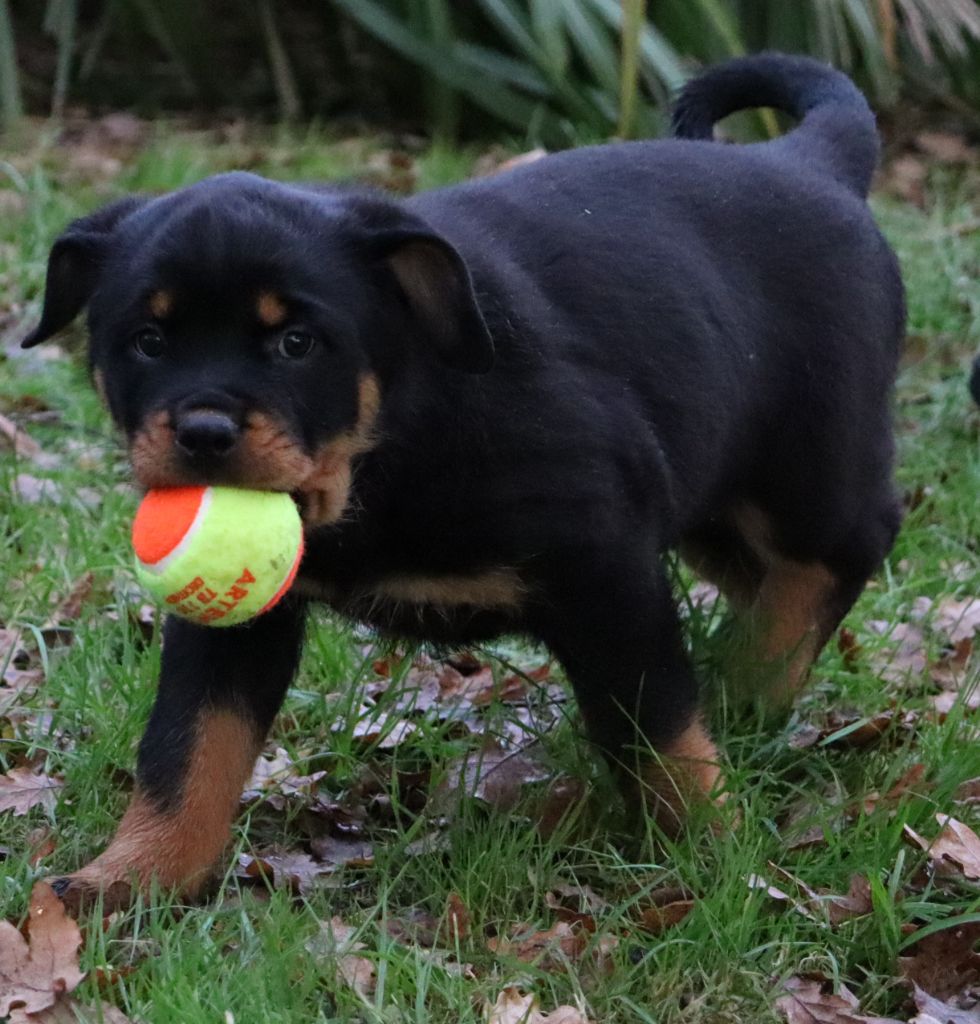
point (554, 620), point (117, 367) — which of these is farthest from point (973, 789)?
point (117, 367)

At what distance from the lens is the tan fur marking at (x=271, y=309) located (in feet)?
8.33

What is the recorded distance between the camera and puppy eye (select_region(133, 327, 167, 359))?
258cm

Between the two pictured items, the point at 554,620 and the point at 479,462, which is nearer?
the point at 479,462

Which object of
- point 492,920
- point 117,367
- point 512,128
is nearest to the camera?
point 117,367

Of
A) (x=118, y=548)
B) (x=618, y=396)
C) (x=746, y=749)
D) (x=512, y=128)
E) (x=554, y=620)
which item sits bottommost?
(x=512, y=128)

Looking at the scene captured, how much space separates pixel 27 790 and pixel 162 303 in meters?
1.11

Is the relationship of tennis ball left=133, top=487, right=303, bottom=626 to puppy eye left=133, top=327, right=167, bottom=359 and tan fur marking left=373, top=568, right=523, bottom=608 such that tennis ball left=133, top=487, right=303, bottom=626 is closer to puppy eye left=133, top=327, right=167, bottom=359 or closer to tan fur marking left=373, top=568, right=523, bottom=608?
puppy eye left=133, top=327, right=167, bottom=359

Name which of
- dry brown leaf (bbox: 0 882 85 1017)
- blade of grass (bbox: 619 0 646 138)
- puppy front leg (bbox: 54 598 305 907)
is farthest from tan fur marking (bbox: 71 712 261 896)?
blade of grass (bbox: 619 0 646 138)

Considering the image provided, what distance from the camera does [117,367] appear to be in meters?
2.66

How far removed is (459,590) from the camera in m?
2.90

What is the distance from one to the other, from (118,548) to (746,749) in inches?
63.2

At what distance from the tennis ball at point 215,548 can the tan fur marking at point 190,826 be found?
48cm

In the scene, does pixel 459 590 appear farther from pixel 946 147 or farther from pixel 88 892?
pixel 946 147

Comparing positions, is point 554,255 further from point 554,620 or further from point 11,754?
point 11,754
